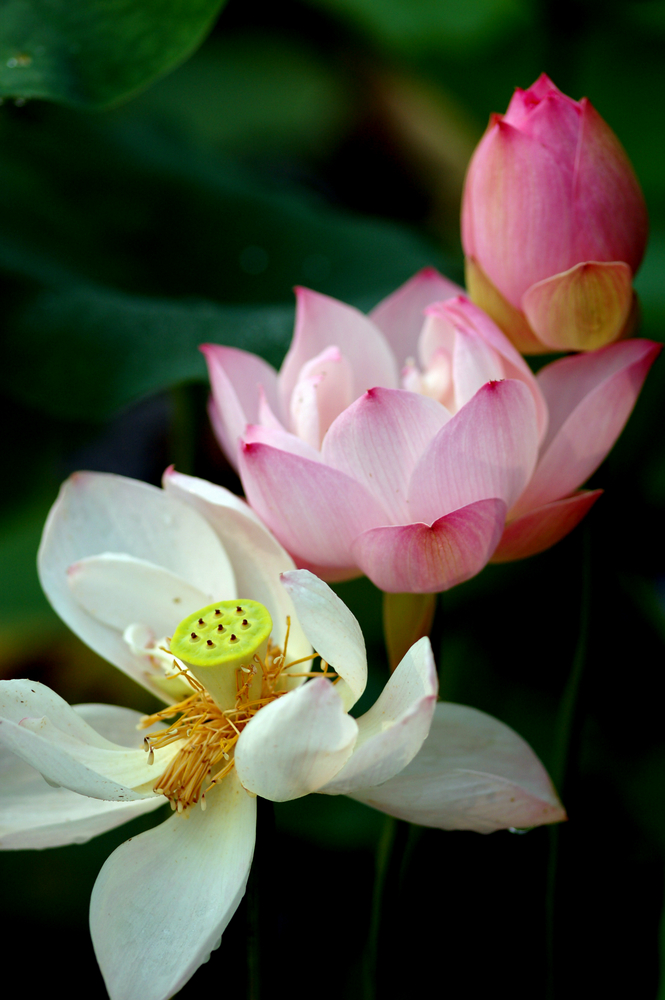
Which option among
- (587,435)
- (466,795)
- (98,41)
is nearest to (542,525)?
(587,435)

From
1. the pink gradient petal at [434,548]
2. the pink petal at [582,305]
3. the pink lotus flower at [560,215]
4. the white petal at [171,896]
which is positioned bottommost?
the white petal at [171,896]

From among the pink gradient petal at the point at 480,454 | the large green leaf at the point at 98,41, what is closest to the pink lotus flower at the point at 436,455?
the pink gradient petal at the point at 480,454

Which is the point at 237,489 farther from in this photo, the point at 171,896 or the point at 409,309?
the point at 171,896

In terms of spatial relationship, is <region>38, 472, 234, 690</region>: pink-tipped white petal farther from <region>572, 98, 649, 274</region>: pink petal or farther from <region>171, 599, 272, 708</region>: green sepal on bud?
<region>572, 98, 649, 274</region>: pink petal

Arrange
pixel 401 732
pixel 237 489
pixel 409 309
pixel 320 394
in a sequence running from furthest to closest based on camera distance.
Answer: pixel 237 489
pixel 409 309
pixel 320 394
pixel 401 732

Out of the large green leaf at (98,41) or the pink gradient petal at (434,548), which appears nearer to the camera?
the pink gradient petal at (434,548)

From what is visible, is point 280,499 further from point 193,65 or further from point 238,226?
point 193,65

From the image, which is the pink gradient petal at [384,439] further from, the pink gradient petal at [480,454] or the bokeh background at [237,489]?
the bokeh background at [237,489]
